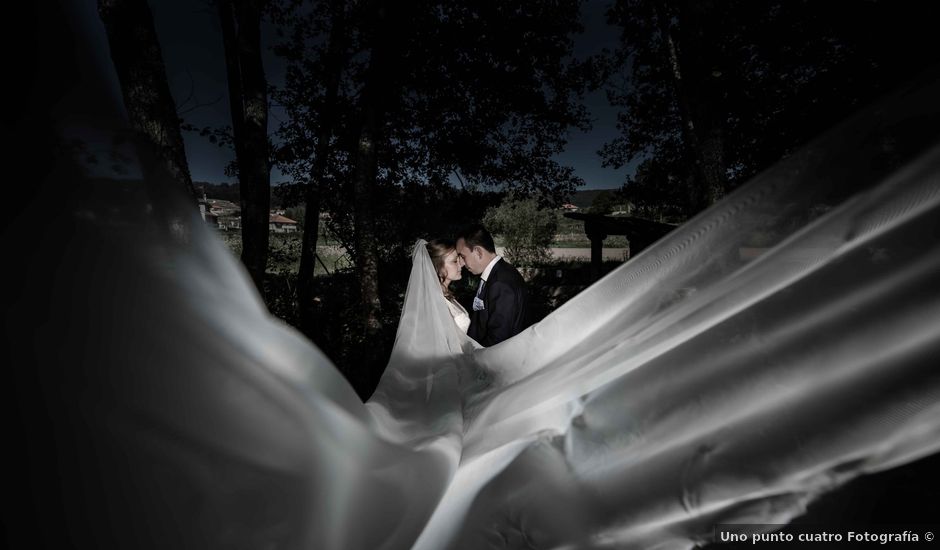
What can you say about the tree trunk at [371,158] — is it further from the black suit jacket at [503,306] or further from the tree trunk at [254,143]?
the black suit jacket at [503,306]

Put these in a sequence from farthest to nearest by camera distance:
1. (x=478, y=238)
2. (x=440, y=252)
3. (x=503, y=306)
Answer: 1. (x=440, y=252)
2. (x=478, y=238)
3. (x=503, y=306)

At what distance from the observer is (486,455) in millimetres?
1682

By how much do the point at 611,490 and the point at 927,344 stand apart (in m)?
0.85

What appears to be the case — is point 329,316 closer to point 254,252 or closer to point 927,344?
point 254,252

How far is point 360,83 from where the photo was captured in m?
10.3

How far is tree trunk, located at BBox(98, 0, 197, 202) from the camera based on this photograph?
3.07 m

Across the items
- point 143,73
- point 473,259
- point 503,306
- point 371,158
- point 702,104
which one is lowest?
point 503,306

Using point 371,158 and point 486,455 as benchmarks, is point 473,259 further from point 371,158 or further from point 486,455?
point 371,158

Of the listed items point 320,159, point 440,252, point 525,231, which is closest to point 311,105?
point 320,159

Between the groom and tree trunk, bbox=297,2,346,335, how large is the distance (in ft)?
18.3

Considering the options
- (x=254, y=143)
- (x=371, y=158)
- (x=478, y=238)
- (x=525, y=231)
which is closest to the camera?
(x=478, y=238)

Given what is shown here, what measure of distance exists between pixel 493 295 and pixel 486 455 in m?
2.33

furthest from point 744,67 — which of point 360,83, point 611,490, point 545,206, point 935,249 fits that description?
point 611,490

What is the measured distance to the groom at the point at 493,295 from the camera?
3.86 m
